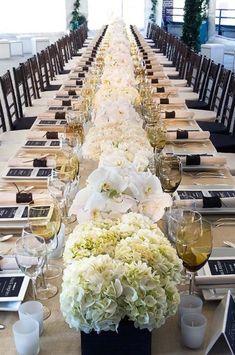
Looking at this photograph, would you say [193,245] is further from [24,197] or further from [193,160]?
[193,160]

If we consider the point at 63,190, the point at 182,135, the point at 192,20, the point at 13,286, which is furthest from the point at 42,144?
the point at 192,20

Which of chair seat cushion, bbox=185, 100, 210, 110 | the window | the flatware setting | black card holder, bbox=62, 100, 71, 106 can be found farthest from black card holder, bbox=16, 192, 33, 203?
the window

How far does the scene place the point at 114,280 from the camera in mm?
1019

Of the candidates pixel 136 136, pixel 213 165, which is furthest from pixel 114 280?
pixel 213 165

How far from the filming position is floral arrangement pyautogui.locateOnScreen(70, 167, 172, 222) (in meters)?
1.46

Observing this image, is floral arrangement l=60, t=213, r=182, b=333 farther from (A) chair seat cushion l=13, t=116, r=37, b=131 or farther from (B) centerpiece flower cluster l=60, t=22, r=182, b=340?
(A) chair seat cushion l=13, t=116, r=37, b=131

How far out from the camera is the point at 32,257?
4.32 ft

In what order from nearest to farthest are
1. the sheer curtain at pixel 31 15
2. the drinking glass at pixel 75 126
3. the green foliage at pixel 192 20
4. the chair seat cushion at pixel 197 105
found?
the drinking glass at pixel 75 126
the chair seat cushion at pixel 197 105
the green foliage at pixel 192 20
the sheer curtain at pixel 31 15

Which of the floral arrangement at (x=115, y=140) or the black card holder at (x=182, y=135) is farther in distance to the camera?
the black card holder at (x=182, y=135)

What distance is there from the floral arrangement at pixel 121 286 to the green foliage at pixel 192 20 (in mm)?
11864

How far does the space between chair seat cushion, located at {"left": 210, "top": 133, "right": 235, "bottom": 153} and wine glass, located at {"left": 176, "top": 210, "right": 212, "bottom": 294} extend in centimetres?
245

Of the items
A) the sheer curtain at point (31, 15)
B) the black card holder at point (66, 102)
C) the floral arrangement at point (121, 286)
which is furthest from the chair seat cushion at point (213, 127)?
the sheer curtain at point (31, 15)

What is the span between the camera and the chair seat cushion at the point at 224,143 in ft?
12.5

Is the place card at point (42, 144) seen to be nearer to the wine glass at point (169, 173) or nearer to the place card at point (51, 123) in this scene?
the place card at point (51, 123)
